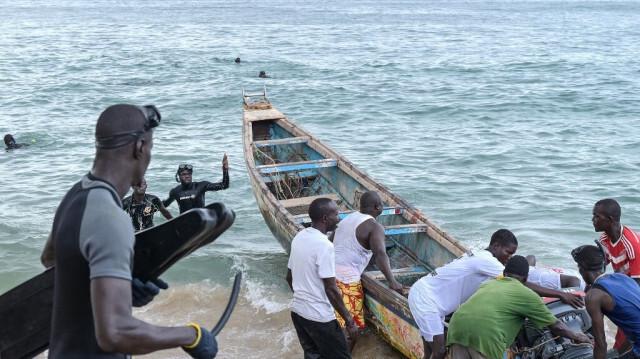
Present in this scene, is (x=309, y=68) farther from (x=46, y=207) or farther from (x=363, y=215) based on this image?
(x=363, y=215)

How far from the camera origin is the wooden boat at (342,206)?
7.38 metres

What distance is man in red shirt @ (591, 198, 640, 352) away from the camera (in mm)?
6496

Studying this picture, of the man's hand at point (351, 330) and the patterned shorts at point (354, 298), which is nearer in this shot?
the man's hand at point (351, 330)

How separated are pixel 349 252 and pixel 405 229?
1611mm

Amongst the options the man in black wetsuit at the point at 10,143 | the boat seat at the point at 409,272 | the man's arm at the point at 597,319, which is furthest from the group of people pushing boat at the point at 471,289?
the man in black wetsuit at the point at 10,143

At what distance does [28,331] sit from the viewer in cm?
293

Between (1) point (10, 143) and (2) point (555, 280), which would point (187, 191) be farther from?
(1) point (10, 143)

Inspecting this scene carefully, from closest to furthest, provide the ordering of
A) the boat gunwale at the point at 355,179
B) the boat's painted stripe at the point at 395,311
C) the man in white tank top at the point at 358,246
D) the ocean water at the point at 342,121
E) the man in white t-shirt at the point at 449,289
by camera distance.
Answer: the man in white t-shirt at the point at 449,289
the boat's painted stripe at the point at 395,311
the man in white tank top at the point at 358,246
the boat gunwale at the point at 355,179
the ocean water at the point at 342,121

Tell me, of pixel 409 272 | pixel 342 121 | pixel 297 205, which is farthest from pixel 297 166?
pixel 342 121

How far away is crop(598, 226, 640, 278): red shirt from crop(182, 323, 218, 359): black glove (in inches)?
195

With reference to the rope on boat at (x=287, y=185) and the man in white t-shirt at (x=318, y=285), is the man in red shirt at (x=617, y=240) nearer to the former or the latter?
the man in white t-shirt at (x=318, y=285)

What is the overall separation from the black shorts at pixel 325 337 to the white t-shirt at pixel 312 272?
57mm

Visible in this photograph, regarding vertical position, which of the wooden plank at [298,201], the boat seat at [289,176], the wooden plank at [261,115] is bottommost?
the wooden plank at [298,201]

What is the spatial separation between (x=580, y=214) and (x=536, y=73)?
1645cm
